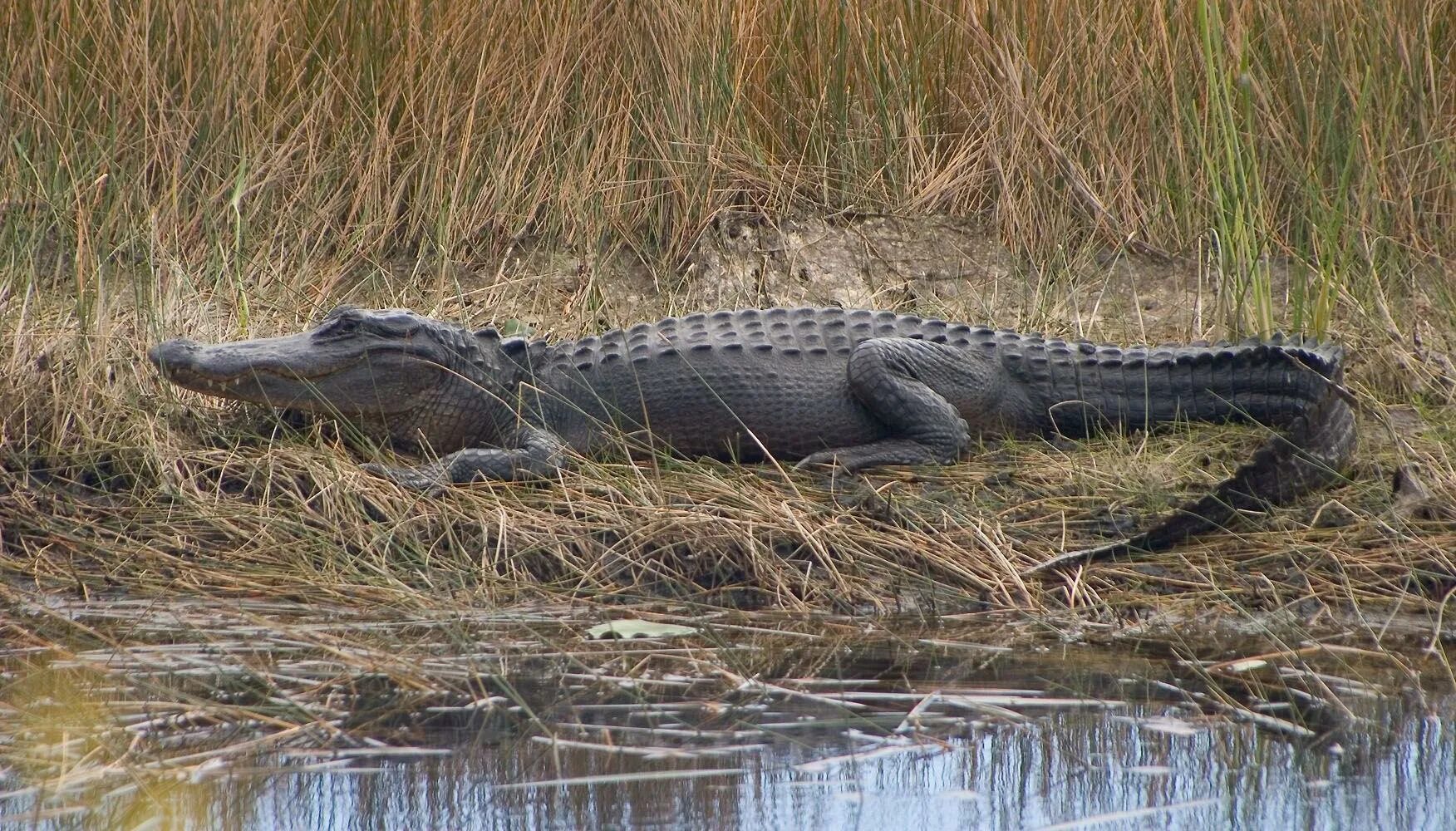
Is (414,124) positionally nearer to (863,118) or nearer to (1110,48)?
(863,118)

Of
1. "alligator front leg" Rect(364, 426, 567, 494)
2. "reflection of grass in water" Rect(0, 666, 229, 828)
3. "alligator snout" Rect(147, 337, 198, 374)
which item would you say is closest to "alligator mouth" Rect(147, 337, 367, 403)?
"alligator snout" Rect(147, 337, 198, 374)

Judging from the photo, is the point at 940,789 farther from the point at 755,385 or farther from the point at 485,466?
the point at 755,385

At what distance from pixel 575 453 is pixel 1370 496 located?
2.17 metres

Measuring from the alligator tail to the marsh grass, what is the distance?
62 mm

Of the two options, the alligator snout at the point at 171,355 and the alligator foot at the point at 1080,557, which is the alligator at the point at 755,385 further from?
the alligator foot at the point at 1080,557

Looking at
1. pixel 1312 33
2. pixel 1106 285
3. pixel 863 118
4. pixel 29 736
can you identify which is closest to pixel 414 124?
pixel 863 118

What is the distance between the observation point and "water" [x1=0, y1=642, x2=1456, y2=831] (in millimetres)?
2430

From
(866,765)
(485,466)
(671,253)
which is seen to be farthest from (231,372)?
(866,765)

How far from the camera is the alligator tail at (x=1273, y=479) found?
389 cm

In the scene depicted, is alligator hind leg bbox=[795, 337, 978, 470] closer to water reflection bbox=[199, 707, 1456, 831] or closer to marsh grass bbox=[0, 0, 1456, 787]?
marsh grass bbox=[0, 0, 1456, 787]

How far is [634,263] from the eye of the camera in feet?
20.7

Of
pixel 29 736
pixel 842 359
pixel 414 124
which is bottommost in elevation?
pixel 29 736

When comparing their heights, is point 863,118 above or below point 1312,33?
below

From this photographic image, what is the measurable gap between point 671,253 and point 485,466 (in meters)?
2.06
